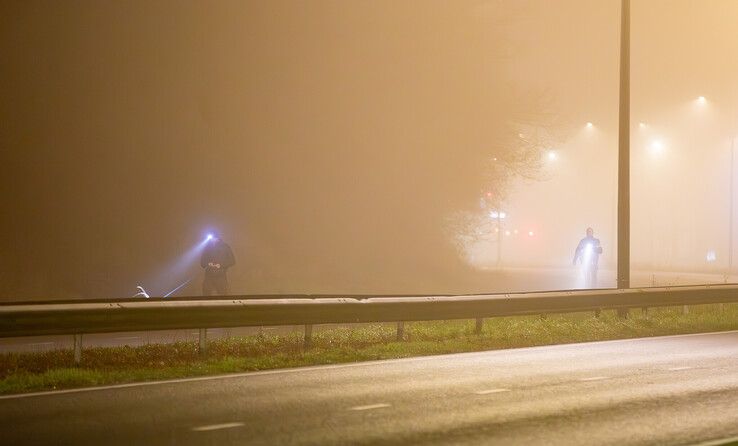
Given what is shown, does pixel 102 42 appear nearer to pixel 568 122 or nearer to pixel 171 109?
pixel 171 109

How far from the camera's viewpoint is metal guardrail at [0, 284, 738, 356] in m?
10.9

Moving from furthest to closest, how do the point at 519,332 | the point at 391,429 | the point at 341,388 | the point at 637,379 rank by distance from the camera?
1. the point at 519,332
2. the point at 637,379
3. the point at 341,388
4. the point at 391,429

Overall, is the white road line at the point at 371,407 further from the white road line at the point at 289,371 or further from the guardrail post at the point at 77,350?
the guardrail post at the point at 77,350

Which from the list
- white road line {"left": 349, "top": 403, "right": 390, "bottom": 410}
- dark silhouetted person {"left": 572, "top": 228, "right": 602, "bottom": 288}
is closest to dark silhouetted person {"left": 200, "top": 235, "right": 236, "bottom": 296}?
dark silhouetted person {"left": 572, "top": 228, "right": 602, "bottom": 288}

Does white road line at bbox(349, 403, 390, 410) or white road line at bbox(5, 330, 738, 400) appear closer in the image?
white road line at bbox(349, 403, 390, 410)

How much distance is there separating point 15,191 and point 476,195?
54.9ft

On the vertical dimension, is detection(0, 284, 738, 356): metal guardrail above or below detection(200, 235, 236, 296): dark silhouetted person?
Result: below

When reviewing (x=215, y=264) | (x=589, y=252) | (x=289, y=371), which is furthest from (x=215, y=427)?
(x=589, y=252)

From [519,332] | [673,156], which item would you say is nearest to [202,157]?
[519,332]

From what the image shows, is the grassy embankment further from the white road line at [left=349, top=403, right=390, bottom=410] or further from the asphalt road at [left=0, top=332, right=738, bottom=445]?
the white road line at [left=349, top=403, right=390, bottom=410]

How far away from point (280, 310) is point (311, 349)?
0.92 meters

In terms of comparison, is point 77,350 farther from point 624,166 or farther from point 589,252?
point 589,252

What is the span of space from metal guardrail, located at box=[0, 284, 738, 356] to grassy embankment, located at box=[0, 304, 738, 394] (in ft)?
1.36

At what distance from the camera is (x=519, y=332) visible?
16.0 m
